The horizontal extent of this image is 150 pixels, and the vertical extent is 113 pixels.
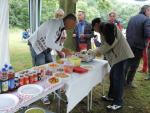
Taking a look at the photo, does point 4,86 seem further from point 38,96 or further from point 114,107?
point 114,107

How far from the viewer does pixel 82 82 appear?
2.52 m

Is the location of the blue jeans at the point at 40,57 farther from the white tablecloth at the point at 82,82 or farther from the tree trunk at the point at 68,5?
the tree trunk at the point at 68,5

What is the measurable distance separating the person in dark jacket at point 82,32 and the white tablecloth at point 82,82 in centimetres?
173

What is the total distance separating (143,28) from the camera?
3.73 metres

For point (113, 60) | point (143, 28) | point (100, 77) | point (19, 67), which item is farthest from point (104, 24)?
point (19, 67)

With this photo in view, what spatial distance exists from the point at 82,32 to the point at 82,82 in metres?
2.38

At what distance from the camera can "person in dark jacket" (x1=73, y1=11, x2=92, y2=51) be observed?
4738 mm

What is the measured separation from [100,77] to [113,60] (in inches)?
10.6

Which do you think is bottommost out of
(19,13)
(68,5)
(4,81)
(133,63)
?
(133,63)

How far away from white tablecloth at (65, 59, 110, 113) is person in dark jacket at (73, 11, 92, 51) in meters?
1.73

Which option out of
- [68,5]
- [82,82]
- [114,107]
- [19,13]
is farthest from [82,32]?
[19,13]

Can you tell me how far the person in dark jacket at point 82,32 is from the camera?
4.74 m

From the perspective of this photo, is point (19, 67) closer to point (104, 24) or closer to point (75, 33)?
point (75, 33)

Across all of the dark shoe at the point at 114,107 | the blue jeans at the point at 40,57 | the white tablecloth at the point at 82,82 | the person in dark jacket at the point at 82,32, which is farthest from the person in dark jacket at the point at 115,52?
the person in dark jacket at the point at 82,32
